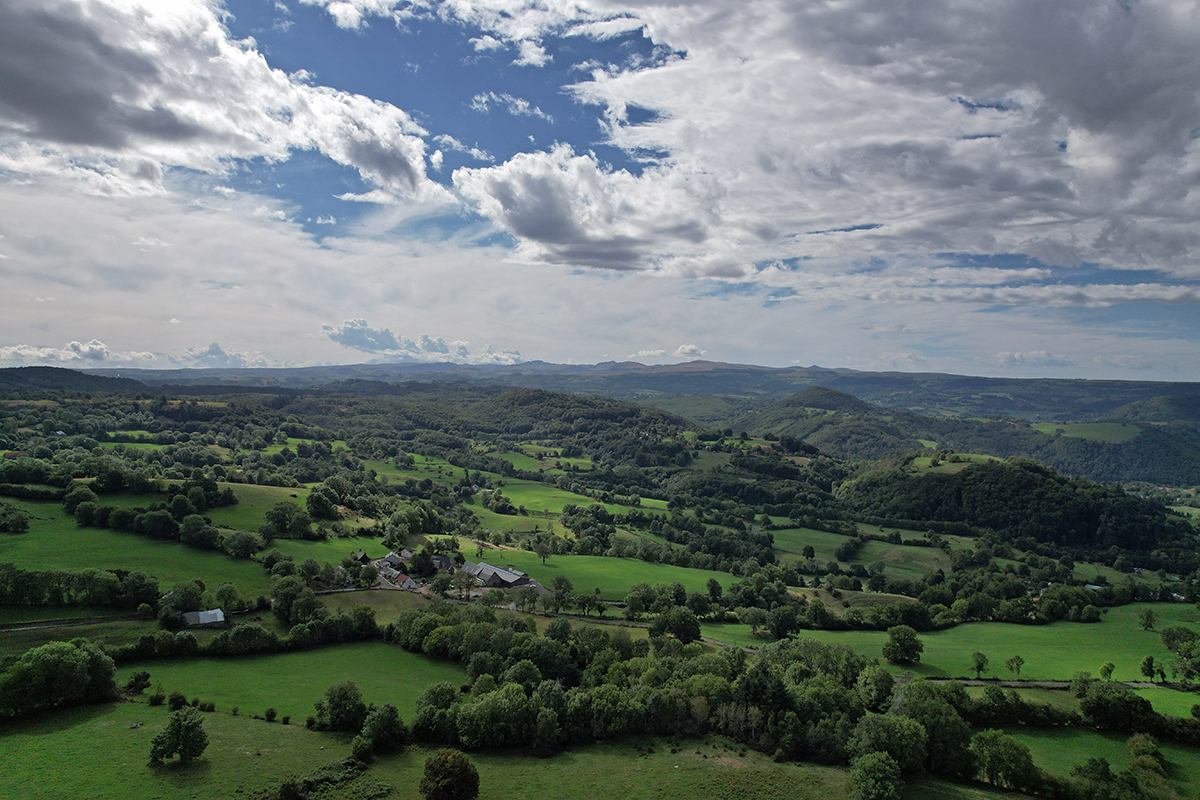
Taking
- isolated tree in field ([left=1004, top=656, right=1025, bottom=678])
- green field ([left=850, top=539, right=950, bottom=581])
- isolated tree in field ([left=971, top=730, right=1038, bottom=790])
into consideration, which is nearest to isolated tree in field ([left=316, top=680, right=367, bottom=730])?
isolated tree in field ([left=971, top=730, right=1038, bottom=790])

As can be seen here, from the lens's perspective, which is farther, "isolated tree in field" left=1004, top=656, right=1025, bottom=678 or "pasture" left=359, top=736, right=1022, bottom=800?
"isolated tree in field" left=1004, top=656, right=1025, bottom=678

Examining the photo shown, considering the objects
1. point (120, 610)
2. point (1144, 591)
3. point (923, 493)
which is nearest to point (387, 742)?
point (120, 610)

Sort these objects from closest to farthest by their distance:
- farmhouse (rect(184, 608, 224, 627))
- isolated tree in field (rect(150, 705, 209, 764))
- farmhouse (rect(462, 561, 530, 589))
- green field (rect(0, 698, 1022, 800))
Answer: green field (rect(0, 698, 1022, 800)) → isolated tree in field (rect(150, 705, 209, 764)) → farmhouse (rect(184, 608, 224, 627)) → farmhouse (rect(462, 561, 530, 589))

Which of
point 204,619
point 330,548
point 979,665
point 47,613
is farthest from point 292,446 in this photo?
point 979,665

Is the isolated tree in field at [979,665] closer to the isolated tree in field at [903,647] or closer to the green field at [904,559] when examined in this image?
the isolated tree in field at [903,647]

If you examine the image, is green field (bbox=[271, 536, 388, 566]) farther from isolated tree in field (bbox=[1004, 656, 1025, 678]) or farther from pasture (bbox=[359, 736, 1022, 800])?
isolated tree in field (bbox=[1004, 656, 1025, 678])

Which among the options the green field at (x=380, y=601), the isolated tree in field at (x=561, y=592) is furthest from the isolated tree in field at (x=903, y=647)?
the green field at (x=380, y=601)

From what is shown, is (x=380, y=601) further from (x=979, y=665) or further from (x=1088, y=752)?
(x=1088, y=752)
